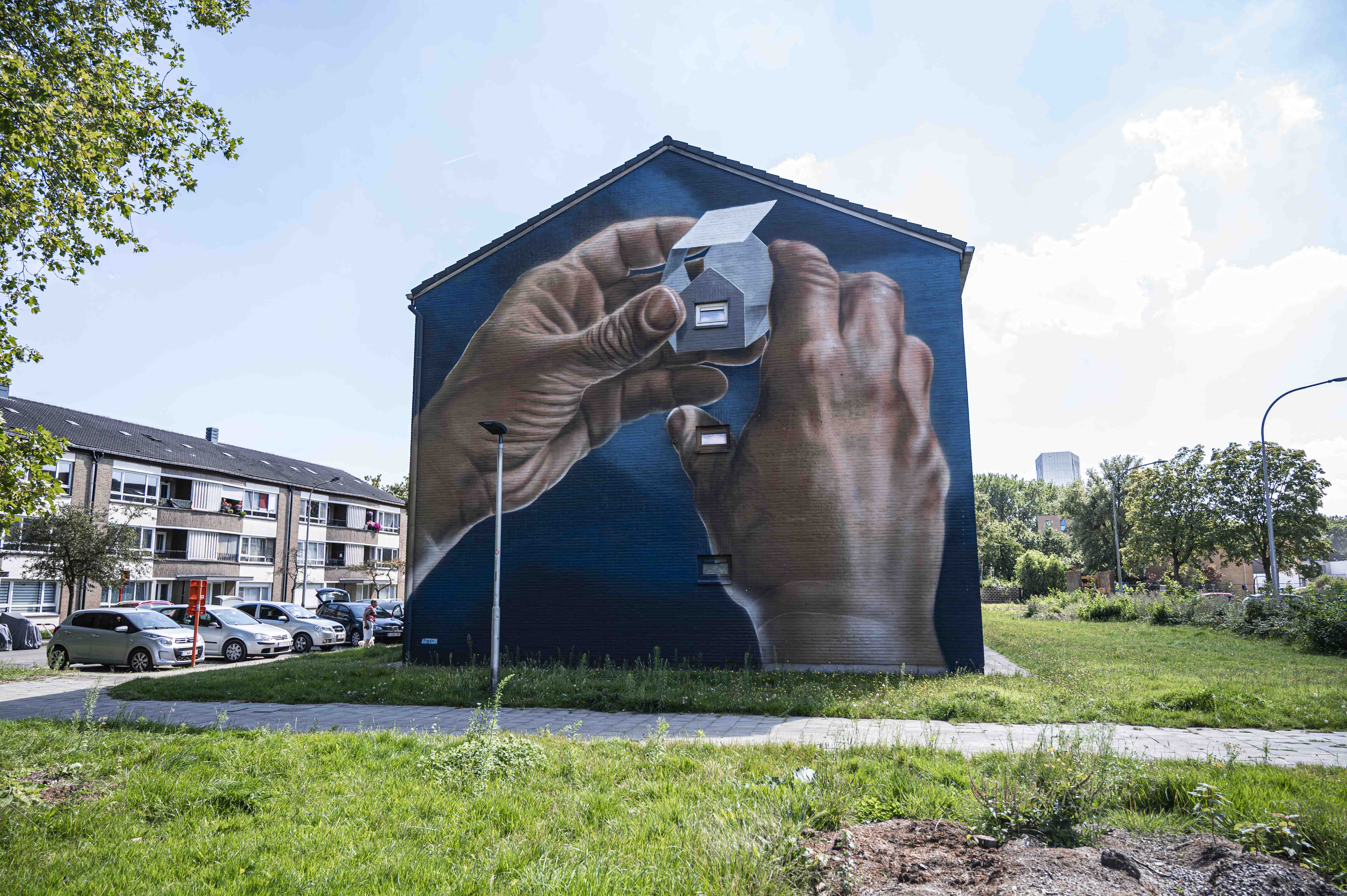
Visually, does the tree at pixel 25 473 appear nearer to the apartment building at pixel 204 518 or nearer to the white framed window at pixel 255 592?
the apartment building at pixel 204 518

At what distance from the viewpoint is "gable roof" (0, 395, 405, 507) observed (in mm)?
36719

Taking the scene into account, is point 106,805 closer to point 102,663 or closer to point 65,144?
point 65,144

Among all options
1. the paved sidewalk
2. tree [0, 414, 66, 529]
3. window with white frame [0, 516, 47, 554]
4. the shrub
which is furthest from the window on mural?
the shrub

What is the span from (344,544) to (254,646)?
113 ft

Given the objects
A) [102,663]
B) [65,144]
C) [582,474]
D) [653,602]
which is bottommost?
[102,663]

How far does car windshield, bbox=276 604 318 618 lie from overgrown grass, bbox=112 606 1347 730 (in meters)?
7.12

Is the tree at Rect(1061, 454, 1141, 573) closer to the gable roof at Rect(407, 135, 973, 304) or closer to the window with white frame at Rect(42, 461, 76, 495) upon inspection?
the gable roof at Rect(407, 135, 973, 304)

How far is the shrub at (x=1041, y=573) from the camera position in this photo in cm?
4884

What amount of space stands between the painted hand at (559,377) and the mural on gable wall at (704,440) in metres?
0.05

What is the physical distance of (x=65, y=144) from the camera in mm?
7395

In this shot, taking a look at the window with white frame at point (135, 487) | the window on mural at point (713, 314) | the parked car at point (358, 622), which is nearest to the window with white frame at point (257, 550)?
the window with white frame at point (135, 487)

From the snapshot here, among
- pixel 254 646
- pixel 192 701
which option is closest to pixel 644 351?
pixel 192 701

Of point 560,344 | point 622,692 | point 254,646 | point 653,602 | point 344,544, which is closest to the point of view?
point 622,692

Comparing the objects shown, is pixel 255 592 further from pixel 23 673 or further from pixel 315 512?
pixel 23 673
